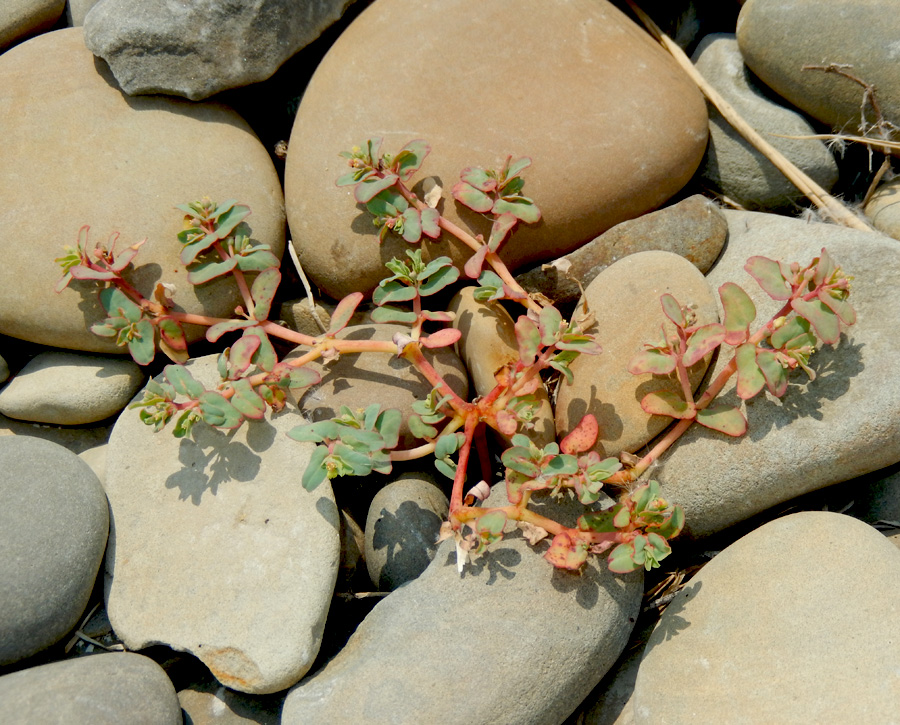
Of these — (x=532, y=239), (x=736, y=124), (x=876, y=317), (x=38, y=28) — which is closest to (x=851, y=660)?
(x=876, y=317)

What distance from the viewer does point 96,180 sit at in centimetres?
266

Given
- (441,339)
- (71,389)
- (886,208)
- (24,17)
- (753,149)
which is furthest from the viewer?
(24,17)

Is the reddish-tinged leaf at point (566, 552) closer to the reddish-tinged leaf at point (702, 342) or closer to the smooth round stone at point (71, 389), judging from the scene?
the reddish-tinged leaf at point (702, 342)

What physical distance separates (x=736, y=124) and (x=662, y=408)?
124 centimetres

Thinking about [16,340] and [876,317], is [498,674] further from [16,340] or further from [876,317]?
[16,340]

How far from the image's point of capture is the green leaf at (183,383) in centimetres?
232

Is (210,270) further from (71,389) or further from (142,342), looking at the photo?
(71,389)

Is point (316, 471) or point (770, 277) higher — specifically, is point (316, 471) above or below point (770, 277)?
below

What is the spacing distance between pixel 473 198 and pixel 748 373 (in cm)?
101

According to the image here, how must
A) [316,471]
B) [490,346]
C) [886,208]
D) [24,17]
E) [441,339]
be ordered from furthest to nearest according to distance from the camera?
1. [24,17]
2. [886,208]
3. [490,346]
4. [441,339]
5. [316,471]

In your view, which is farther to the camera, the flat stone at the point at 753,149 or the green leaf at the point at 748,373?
the flat stone at the point at 753,149

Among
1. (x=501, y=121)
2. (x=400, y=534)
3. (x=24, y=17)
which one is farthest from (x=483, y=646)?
(x=24, y=17)

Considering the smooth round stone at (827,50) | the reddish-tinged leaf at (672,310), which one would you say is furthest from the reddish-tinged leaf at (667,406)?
the smooth round stone at (827,50)

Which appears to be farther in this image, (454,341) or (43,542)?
(454,341)
